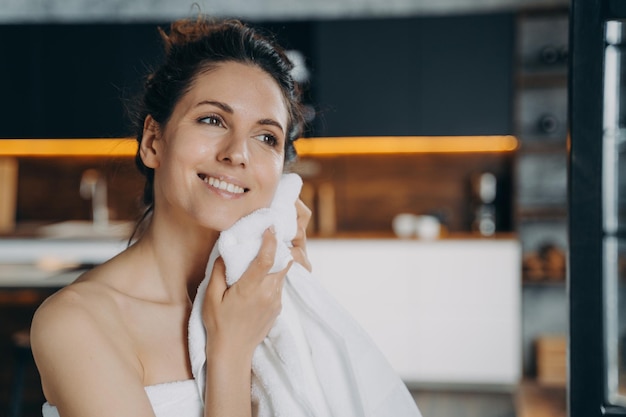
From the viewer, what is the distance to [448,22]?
15.7ft

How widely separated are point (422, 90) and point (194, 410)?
3.95 m

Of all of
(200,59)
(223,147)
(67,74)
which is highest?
(67,74)

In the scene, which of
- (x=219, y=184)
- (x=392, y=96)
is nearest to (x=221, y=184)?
(x=219, y=184)

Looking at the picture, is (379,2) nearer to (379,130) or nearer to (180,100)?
(379,130)

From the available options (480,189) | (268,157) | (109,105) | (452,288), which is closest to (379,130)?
(480,189)

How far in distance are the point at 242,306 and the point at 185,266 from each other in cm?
25

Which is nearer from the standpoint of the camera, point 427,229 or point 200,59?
point 200,59

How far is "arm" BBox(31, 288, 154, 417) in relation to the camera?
3.51 ft

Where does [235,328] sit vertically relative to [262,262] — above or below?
below

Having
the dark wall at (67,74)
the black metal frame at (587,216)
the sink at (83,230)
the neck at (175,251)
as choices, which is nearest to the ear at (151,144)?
the neck at (175,251)

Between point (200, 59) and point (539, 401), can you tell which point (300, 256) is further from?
point (539, 401)

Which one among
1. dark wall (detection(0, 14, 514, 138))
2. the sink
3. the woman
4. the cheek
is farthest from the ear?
the sink

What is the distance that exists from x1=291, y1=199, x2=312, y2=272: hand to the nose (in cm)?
27

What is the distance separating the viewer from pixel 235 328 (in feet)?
3.77
